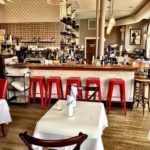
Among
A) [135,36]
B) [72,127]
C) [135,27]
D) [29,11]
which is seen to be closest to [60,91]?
[72,127]

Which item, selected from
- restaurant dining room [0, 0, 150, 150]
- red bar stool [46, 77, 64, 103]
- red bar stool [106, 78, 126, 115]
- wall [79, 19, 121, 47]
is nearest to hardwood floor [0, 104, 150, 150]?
restaurant dining room [0, 0, 150, 150]

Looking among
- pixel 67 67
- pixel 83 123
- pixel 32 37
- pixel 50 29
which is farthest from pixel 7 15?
pixel 83 123

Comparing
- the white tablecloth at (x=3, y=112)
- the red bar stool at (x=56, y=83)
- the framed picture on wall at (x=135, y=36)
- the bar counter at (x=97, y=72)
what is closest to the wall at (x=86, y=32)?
the framed picture on wall at (x=135, y=36)

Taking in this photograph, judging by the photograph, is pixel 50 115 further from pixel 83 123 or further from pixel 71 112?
pixel 83 123

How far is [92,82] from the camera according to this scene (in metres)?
4.62

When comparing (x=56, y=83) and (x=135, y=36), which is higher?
(x=135, y=36)

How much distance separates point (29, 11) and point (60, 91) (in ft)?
12.7

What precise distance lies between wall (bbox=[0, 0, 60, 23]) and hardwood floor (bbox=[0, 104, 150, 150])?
3.59 meters

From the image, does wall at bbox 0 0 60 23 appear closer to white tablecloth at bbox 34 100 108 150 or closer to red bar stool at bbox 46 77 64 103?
red bar stool at bbox 46 77 64 103

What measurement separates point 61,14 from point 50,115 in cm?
554

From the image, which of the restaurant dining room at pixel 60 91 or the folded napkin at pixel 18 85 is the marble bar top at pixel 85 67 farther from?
the folded napkin at pixel 18 85

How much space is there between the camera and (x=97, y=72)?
491cm

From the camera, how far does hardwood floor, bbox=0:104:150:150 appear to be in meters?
3.16

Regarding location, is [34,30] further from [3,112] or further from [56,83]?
[3,112]
